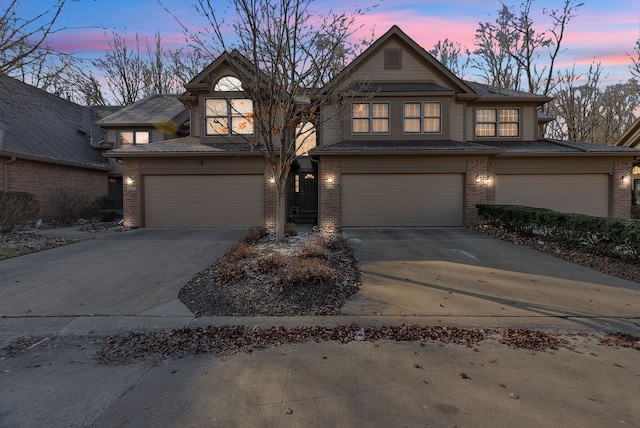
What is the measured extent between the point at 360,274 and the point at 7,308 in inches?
224

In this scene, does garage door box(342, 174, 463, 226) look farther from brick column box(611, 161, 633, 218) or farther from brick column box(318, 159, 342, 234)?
brick column box(611, 161, 633, 218)

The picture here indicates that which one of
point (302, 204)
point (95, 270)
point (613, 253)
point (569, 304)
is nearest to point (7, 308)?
point (95, 270)

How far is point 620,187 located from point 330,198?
11.9m

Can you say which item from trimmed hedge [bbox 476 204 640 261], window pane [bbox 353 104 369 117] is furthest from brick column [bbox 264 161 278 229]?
trimmed hedge [bbox 476 204 640 261]

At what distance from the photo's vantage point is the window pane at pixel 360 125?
1383cm

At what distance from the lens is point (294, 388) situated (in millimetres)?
3035

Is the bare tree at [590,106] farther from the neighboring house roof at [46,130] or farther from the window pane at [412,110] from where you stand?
the neighboring house roof at [46,130]

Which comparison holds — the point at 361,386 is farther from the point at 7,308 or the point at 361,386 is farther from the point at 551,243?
the point at 551,243

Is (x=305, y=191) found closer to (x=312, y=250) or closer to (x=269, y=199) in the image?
(x=269, y=199)

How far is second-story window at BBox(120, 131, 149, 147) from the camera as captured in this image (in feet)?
59.3

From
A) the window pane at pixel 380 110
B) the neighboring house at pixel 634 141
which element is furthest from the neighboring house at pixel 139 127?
the neighboring house at pixel 634 141

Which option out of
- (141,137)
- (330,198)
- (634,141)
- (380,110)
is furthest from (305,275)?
(634,141)

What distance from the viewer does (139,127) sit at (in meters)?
18.0

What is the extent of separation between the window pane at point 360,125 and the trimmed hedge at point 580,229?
5.84m
